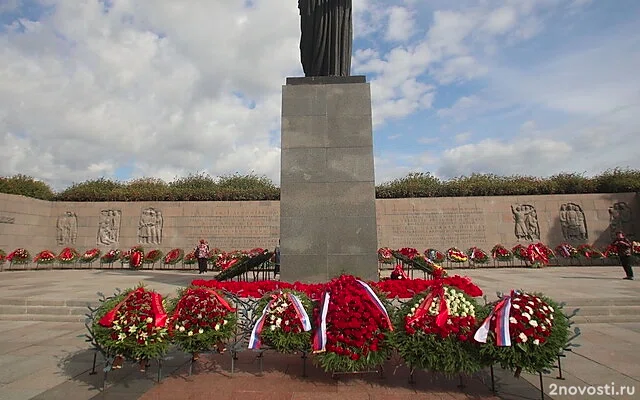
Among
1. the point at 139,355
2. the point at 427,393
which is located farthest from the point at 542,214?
the point at 139,355

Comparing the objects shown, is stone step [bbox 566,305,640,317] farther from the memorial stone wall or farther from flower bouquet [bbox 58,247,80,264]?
flower bouquet [bbox 58,247,80,264]

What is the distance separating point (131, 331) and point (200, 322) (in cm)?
73

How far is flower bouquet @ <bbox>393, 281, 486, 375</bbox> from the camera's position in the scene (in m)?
3.68

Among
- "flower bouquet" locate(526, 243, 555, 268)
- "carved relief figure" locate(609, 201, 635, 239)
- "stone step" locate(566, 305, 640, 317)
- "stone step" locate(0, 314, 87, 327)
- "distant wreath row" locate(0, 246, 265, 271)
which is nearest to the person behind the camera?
"stone step" locate(566, 305, 640, 317)

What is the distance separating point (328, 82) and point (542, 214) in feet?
58.9

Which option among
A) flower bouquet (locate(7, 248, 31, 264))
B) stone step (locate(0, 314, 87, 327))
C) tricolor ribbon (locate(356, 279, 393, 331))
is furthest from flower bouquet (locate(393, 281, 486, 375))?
flower bouquet (locate(7, 248, 31, 264))

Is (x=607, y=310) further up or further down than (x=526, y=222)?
further down

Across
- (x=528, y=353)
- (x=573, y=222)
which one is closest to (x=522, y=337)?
(x=528, y=353)

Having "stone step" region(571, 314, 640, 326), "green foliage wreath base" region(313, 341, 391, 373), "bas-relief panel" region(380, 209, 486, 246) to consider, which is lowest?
"stone step" region(571, 314, 640, 326)

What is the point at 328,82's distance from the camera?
8211 mm

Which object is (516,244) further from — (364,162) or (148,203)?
(148,203)

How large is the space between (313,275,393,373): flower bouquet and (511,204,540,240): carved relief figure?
63.4 feet

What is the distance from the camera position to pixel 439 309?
151 inches

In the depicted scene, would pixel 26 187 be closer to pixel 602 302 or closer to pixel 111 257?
pixel 111 257
